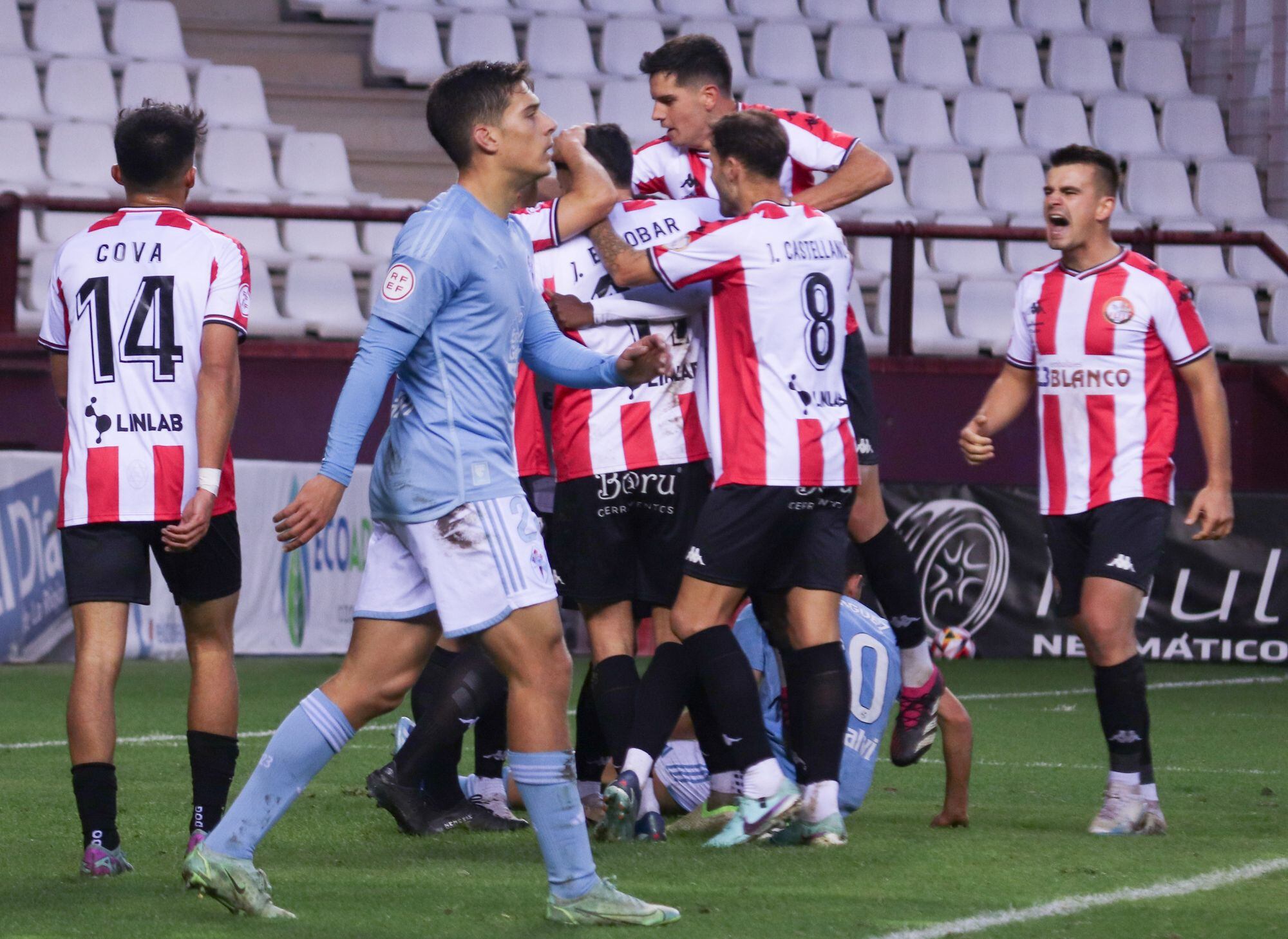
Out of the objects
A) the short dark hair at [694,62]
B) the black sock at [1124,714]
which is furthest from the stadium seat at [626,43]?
the black sock at [1124,714]

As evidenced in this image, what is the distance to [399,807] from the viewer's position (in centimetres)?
489

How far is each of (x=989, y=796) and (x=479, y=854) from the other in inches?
72.7

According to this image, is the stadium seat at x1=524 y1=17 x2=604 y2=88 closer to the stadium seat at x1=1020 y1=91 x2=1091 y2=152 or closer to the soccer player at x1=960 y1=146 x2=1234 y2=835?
the stadium seat at x1=1020 y1=91 x2=1091 y2=152

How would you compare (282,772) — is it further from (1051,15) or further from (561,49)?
(1051,15)

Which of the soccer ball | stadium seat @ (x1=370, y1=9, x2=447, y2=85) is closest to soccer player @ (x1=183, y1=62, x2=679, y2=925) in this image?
the soccer ball

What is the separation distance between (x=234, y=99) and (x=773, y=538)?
8561 mm

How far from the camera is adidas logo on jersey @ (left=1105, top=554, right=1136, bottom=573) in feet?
16.4

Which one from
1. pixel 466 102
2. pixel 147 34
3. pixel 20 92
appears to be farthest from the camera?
pixel 147 34

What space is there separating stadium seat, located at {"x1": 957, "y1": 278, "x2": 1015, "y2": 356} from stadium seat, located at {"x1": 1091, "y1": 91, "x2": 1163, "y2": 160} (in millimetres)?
2438

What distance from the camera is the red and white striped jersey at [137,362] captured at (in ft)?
13.5

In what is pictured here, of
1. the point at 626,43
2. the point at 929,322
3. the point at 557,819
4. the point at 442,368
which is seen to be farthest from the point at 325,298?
the point at 557,819

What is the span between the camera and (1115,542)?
5043 millimetres

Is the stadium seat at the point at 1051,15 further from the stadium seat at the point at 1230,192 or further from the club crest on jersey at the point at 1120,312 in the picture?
the club crest on jersey at the point at 1120,312

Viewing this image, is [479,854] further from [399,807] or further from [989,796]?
[989,796]
